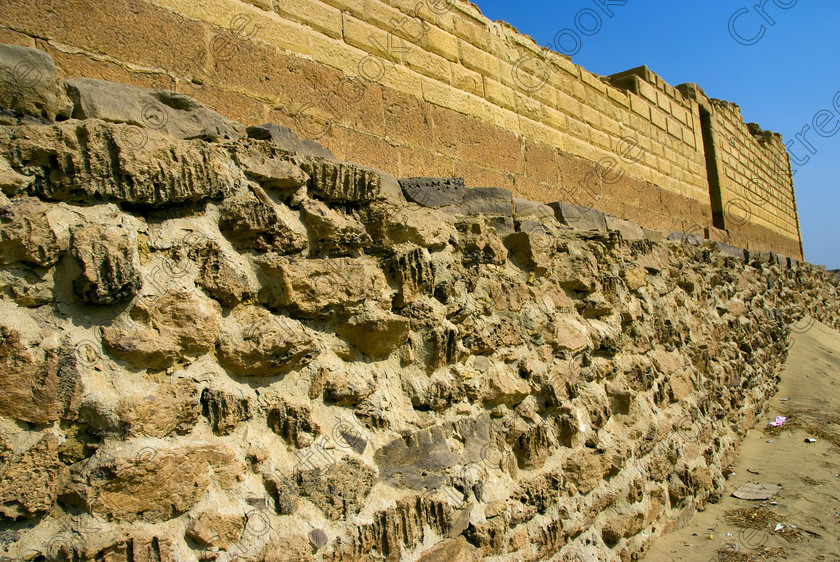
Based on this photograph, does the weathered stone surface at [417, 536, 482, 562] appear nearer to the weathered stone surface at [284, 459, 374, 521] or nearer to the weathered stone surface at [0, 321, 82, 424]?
the weathered stone surface at [284, 459, 374, 521]

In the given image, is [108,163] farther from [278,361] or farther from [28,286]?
[278,361]

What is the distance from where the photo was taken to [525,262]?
10.8ft

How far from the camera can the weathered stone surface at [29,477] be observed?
4.58ft

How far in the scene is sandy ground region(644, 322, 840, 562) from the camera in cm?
354

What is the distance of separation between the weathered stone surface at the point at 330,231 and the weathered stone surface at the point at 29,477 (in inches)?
42.3

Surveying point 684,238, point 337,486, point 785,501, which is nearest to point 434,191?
point 337,486

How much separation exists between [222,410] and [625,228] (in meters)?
3.73

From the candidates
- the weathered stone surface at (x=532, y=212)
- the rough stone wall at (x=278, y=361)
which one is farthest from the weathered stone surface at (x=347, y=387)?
the weathered stone surface at (x=532, y=212)

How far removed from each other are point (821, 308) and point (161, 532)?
11517mm

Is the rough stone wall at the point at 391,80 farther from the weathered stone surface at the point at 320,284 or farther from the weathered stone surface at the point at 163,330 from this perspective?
the weathered stone surface at the point at 163,330

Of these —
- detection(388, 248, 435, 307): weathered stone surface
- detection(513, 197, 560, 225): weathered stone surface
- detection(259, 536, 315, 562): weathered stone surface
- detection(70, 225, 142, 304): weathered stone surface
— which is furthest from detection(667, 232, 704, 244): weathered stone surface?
detection(70, 225, 142, 304): weathered stone surface

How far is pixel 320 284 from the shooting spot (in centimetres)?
216

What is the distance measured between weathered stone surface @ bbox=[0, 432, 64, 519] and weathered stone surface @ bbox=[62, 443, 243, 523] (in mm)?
47

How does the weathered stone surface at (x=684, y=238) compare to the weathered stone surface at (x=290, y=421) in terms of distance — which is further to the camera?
the weathered stone surface at (x=684, y=238)
